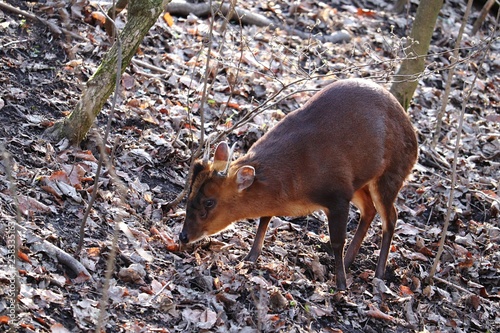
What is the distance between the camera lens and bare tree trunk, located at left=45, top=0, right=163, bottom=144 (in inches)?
286

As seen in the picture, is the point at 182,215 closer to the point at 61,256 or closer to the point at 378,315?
the point at 61,256

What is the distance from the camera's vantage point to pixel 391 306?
7168 mm

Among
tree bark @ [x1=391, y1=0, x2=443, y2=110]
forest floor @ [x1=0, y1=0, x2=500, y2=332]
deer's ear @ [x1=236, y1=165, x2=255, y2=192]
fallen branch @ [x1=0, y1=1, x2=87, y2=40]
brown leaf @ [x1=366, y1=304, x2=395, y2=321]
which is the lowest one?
brown leaf @ [x1=366, y1=304, x2=395, y2=321]

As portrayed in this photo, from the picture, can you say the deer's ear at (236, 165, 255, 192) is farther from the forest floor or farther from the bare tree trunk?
the bare tree trunk

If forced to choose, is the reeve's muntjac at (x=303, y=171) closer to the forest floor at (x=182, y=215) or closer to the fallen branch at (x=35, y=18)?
the forest floor at (x=182, y=215)

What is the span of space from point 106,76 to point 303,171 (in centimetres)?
220

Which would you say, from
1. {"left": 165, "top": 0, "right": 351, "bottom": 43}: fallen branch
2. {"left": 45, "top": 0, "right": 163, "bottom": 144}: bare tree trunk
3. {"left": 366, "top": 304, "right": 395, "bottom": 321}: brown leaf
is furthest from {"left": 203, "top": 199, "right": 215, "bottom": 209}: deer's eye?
{"left": 165, "top": 0, "right": 351, "bottom": 43}: fallen branch

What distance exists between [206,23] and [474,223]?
502cm

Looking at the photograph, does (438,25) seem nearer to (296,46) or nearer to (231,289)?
(296,46)

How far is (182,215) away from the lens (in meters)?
7.49

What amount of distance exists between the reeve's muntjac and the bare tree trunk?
1309mm

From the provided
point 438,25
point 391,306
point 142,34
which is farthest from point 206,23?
point 391,306

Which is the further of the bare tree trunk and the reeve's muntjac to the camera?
the bare tree trunk

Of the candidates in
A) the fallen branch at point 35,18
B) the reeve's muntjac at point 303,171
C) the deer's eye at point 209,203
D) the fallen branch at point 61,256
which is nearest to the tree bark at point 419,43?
the reeve's muntjac at point 303,171
